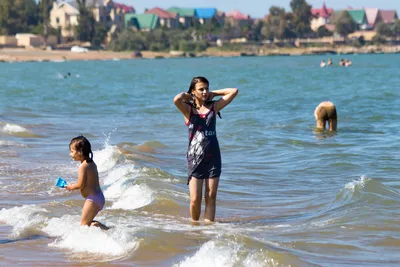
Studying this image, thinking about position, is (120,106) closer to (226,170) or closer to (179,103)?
(226,170)

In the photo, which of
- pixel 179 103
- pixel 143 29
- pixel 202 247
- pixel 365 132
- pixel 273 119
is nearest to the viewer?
pixel 202 247

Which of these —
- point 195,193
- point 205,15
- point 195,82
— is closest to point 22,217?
point 195,193

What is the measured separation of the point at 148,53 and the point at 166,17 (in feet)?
83.0

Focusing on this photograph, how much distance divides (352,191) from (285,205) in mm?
975

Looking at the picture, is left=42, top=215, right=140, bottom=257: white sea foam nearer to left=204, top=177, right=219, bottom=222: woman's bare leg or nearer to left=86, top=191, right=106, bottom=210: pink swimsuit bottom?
left=86, top=191, right=106, bottom=210: pink swimsuit bottom

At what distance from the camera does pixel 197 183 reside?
29.2 feet

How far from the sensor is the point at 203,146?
8750 millimetres

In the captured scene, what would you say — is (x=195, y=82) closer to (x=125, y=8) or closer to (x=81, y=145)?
(x=81, y=145)

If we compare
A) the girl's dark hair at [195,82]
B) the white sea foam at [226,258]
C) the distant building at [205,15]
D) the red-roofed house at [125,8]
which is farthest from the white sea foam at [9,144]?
the distant building at [205,15]

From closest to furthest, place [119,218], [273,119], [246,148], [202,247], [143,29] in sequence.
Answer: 1. [202,247]
2. [119,218]
3. [246,148]
4. [273,119]
5. [143,29]

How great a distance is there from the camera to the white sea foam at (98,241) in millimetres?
8180

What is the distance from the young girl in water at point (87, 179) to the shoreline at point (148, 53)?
131 metres

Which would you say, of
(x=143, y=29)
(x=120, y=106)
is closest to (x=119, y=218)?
(x=120, y=106)

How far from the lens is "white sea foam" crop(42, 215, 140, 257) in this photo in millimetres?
8180
